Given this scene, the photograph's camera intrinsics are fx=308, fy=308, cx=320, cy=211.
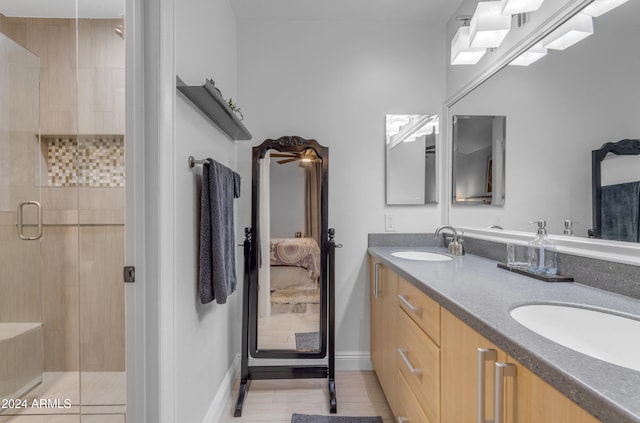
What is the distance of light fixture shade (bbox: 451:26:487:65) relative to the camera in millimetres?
1843

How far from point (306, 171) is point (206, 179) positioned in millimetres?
805

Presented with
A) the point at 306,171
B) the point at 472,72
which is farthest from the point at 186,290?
the point at 472,72

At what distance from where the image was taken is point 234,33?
7.30 feet

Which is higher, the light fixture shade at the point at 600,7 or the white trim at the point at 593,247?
the light fixture shade at the point at 600,7

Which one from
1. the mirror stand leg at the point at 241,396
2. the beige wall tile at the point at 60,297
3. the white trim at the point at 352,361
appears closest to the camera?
the beige wall tile at the point at 60,297

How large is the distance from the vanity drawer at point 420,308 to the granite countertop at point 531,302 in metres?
0.04

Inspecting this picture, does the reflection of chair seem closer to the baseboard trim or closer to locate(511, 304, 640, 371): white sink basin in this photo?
locate(511, 304, 640, 371): white sink basin

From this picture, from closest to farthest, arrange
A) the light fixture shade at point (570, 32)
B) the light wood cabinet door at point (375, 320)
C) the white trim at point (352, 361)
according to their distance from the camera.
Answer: the light fixture shade at point (570, 32) → the light wood cabinet door at point (375, 320) → the white trim at point (352, 361)

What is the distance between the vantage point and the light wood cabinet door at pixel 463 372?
75 centimetres

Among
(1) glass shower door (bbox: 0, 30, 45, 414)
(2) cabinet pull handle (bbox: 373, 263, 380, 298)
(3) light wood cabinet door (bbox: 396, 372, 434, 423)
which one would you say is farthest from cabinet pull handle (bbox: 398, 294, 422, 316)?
(1) glass shower door (bbox: 0, 30, 45, 414)

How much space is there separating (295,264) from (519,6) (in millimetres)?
1840

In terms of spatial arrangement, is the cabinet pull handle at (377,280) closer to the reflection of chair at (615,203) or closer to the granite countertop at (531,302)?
the granite countertop at (531,302)

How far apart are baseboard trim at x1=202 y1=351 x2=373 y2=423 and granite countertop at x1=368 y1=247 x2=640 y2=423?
3.34ft

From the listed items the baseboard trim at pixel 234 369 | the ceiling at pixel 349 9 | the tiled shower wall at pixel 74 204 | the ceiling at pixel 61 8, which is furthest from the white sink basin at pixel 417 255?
the ceiling at pixel 61 8
